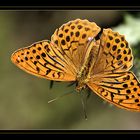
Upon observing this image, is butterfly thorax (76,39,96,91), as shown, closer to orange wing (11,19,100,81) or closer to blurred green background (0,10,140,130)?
orange wing (11,19,100,81)

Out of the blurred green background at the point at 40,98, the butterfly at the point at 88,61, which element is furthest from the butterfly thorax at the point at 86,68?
the blurred green background at the point at 40,98

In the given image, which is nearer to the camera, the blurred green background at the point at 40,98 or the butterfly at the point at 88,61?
the butterfly at the point at 88,61

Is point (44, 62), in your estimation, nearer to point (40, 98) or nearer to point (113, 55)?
point (113, 55)

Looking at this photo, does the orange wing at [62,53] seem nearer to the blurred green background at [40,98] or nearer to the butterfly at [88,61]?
the butterfly at [88,61]

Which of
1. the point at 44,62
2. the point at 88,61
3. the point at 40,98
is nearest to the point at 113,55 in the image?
the point at 88,61

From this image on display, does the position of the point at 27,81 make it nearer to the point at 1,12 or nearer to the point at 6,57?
the point at 6,57

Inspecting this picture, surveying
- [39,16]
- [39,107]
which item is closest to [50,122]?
[39,107]

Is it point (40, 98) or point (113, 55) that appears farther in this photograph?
point (40, 98)
